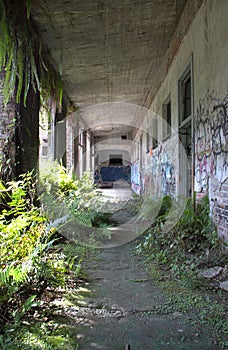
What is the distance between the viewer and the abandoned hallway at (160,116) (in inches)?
103

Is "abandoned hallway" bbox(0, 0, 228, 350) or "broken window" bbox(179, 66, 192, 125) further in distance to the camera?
"broken window" bbox(179, 66, 192, 125)

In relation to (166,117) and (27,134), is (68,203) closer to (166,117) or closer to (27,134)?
(27,134)

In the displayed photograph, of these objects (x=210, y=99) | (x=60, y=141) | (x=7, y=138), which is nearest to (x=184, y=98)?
(x=210, y=99)

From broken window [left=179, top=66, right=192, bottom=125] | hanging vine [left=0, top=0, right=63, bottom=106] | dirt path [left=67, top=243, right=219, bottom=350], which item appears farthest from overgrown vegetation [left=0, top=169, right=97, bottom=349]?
broken window [left=179, top=66, right=192, bottom=125]

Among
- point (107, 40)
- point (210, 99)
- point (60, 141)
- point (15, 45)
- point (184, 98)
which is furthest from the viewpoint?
point (60, 141)

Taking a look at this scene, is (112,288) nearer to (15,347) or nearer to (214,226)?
(15,347)

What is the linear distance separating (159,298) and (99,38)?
526 cm

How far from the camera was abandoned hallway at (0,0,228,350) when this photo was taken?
2.61 metres

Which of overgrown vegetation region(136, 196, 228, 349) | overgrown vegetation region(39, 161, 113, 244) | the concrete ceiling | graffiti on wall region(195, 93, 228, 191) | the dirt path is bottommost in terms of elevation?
the dirt path

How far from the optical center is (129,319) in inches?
101

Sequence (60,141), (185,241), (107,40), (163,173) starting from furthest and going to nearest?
(60,141) → (163,173) → (107,40) → (185,241)

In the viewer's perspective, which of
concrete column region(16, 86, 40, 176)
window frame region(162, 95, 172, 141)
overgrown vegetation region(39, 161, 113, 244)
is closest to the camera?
concrete column region(16, 86, 40, 176)

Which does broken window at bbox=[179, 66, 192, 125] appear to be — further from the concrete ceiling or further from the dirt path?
the dirt path

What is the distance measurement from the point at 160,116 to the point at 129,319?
25.1 ft
